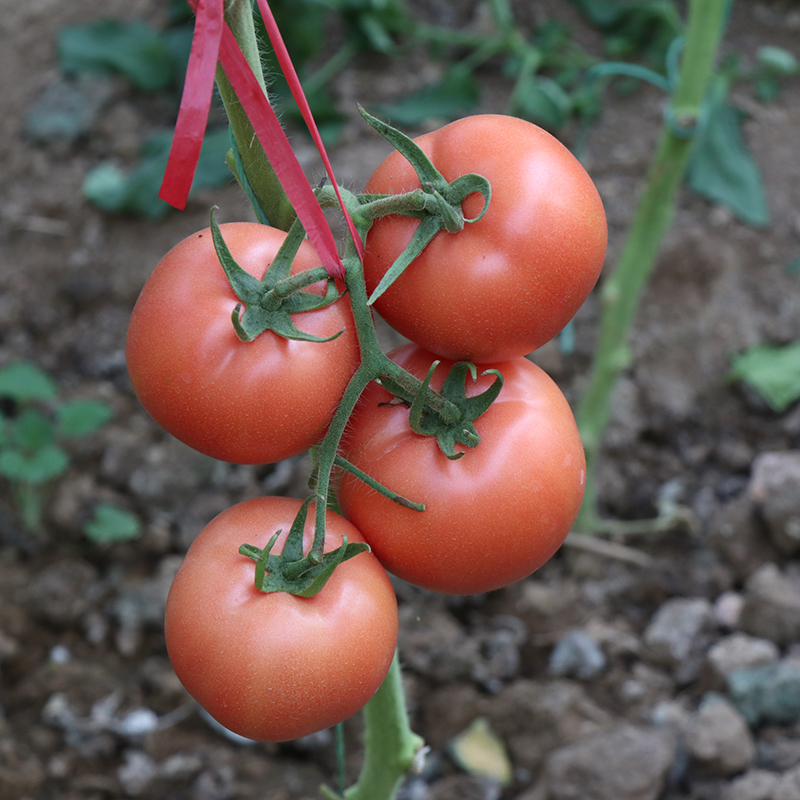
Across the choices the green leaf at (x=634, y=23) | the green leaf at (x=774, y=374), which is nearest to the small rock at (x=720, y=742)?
the green leaf at (x=774, y=374)

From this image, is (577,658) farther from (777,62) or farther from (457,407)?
(777,62)

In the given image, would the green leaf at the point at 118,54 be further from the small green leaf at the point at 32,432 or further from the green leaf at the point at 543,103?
the small green leaf at the point at 32,432

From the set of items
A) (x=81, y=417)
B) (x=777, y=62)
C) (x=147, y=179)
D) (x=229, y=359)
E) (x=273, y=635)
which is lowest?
(x=81, y=417)

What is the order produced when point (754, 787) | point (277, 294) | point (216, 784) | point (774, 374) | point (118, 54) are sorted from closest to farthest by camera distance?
point (277, 294) < point (754, 787) < point (216, 784) < point (774, 374) < point (118, 54)

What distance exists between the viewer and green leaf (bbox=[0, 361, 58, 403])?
1.40 meters

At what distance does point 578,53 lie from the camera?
7.06 feet

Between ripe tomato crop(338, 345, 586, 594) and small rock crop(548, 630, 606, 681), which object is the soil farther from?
ripe tomato crop(338, 345, 586, 594)

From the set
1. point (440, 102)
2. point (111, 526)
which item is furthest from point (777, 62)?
point (111, 526)

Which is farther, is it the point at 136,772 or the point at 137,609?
the point at 137,609

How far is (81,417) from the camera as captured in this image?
1425 mm

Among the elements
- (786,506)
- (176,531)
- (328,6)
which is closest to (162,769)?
(176,531)

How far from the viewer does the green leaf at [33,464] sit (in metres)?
1.36

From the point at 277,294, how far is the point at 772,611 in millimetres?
1118

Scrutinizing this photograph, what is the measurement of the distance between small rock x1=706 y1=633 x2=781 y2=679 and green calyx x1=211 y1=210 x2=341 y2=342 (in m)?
1.01
